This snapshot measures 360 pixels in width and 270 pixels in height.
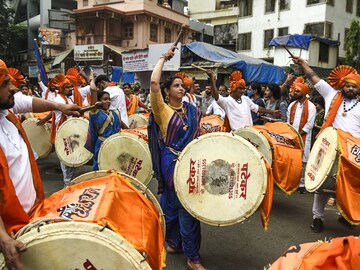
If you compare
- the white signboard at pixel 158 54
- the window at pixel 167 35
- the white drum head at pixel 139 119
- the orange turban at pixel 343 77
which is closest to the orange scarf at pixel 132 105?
the white drum head at pixel 139 119

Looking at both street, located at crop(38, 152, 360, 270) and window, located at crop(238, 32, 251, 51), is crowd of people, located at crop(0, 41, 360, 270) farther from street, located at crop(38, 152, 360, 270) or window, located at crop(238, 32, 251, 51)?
window, located at crop(238, 32, 251, 51)

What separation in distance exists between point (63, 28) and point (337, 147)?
32088mm

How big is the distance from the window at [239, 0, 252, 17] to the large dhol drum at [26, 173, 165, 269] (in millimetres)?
30474

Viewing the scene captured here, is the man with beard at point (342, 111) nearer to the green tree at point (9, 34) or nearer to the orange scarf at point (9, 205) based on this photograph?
the orange scarf at point (9, 205)

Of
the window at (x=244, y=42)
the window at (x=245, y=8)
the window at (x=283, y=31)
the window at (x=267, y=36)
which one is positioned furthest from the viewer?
the window at (x=244, y=42)

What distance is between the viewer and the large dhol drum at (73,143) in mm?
6160

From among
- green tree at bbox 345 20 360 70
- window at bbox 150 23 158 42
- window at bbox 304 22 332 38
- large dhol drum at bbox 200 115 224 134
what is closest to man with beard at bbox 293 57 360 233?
large dhol drum at bbox 200 115 224 134

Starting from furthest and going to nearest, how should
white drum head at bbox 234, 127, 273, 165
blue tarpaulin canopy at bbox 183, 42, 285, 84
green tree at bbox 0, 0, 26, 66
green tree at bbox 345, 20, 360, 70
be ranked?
green tree at bbox 0, 0, 26, 66 → green tree at bbox 345, 20, 360, 70 → blue tarpaulin canopy at bbox 183, 42, 285, 84 → white drum head at bbox 234, 127, 273, 165

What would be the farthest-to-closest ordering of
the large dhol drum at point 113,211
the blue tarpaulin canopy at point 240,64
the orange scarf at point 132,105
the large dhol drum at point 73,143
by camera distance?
the blue tarpaulin canopy at point 240,64 < the orange scarf at point 132,105 < the large dhol drum at point 73,143 < the large dhol drum at point 113,211

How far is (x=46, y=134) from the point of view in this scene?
724 centimetres

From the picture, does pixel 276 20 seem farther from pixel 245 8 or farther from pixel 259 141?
pixel 259 141

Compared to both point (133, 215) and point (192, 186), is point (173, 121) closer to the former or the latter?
point (192, 186)

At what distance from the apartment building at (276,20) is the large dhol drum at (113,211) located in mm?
24967

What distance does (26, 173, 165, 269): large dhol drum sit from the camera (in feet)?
6.14
